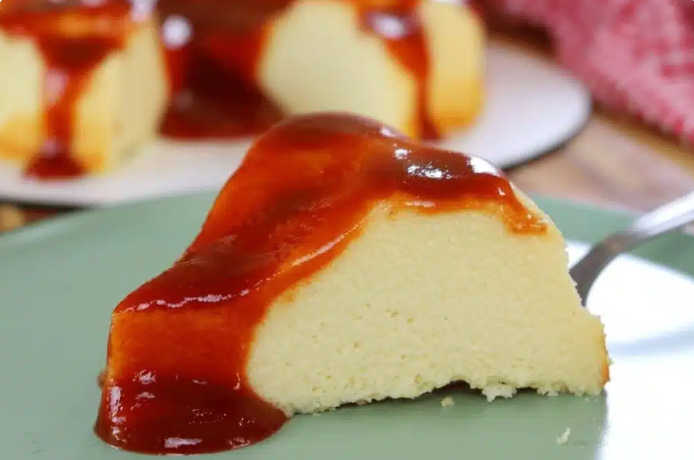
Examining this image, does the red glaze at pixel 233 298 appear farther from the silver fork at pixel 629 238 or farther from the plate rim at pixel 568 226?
the plate rim at pixel 568 226

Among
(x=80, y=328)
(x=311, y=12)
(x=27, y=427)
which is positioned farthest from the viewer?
(x=311, y=12)

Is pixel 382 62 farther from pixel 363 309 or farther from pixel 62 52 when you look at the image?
pixel 363 309

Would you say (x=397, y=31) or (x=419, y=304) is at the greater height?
(x=397, y=31)

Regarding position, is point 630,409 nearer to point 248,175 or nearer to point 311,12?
point 248,175

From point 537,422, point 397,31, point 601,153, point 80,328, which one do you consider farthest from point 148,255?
point 601,153

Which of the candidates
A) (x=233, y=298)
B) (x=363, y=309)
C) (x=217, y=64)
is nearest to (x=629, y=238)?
(x=363, y=309)

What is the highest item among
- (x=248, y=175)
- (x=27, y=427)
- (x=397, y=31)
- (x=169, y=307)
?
(x=397, y=31)

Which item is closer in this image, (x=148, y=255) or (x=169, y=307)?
(x=169, y=307)

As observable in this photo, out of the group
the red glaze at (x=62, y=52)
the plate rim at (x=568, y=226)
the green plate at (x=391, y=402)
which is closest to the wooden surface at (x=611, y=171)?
the red glaze at (x=62, y=52)
